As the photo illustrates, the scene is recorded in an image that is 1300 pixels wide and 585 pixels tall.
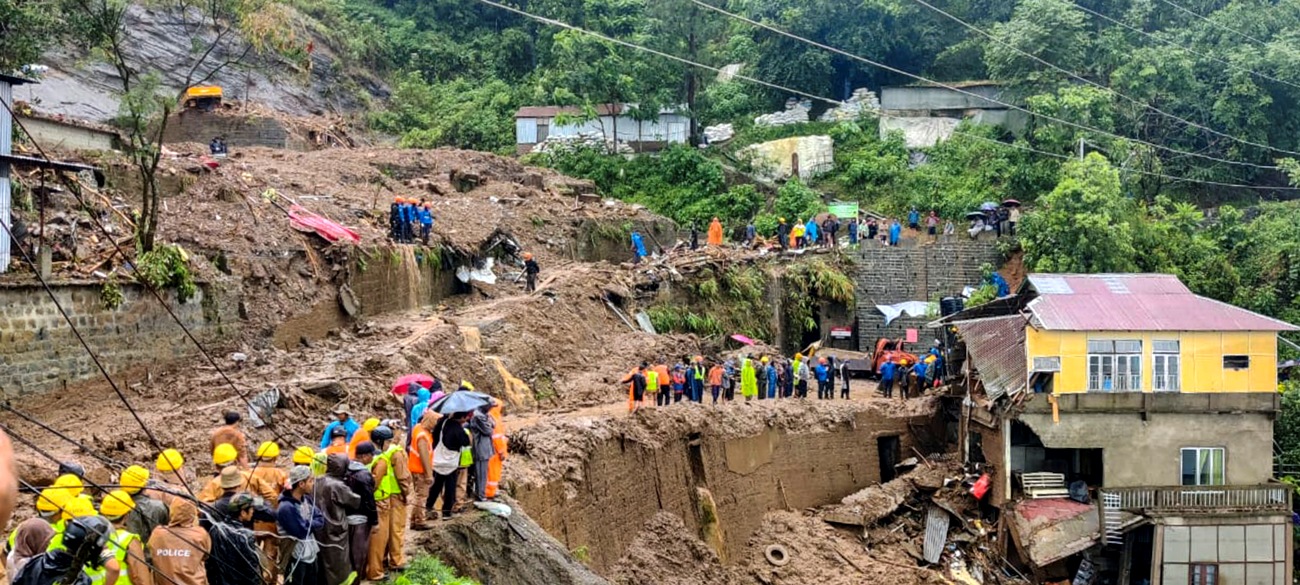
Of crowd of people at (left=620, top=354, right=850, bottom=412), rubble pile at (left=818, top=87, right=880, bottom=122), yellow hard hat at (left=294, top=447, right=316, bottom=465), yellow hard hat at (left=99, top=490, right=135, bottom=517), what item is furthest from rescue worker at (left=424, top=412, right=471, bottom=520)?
rubble pile at (left=818, top=87, right=880, bottom=122)

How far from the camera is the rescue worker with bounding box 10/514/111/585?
28.4 feet

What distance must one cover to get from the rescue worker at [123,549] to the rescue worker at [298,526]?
1.52 m

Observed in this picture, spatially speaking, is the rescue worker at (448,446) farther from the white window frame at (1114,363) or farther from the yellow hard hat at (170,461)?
the white window frame at (1114,363)

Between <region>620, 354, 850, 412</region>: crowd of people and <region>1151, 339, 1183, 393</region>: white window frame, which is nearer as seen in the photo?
<region>620, 354, 850, 412</region>: crowd of people

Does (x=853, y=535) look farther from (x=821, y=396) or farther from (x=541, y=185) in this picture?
(x=541, y=185)

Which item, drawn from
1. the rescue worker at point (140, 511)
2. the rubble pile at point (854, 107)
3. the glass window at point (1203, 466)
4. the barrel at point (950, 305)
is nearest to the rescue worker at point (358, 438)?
the rescue worker at point (140, 511)

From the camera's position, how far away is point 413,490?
14.4m

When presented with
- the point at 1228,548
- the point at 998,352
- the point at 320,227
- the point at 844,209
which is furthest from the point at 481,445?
the point at 844,209

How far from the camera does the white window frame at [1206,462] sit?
27172 mm

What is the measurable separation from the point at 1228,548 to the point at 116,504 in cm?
2267

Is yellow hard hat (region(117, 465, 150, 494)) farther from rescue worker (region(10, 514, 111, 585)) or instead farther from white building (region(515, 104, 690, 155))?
white building (region(515, 104, 690, 155))

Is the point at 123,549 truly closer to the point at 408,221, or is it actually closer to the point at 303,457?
the point at 303,457

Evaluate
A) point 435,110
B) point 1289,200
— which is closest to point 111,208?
point 435,110

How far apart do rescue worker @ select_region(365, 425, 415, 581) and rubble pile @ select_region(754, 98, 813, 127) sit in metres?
38.1
